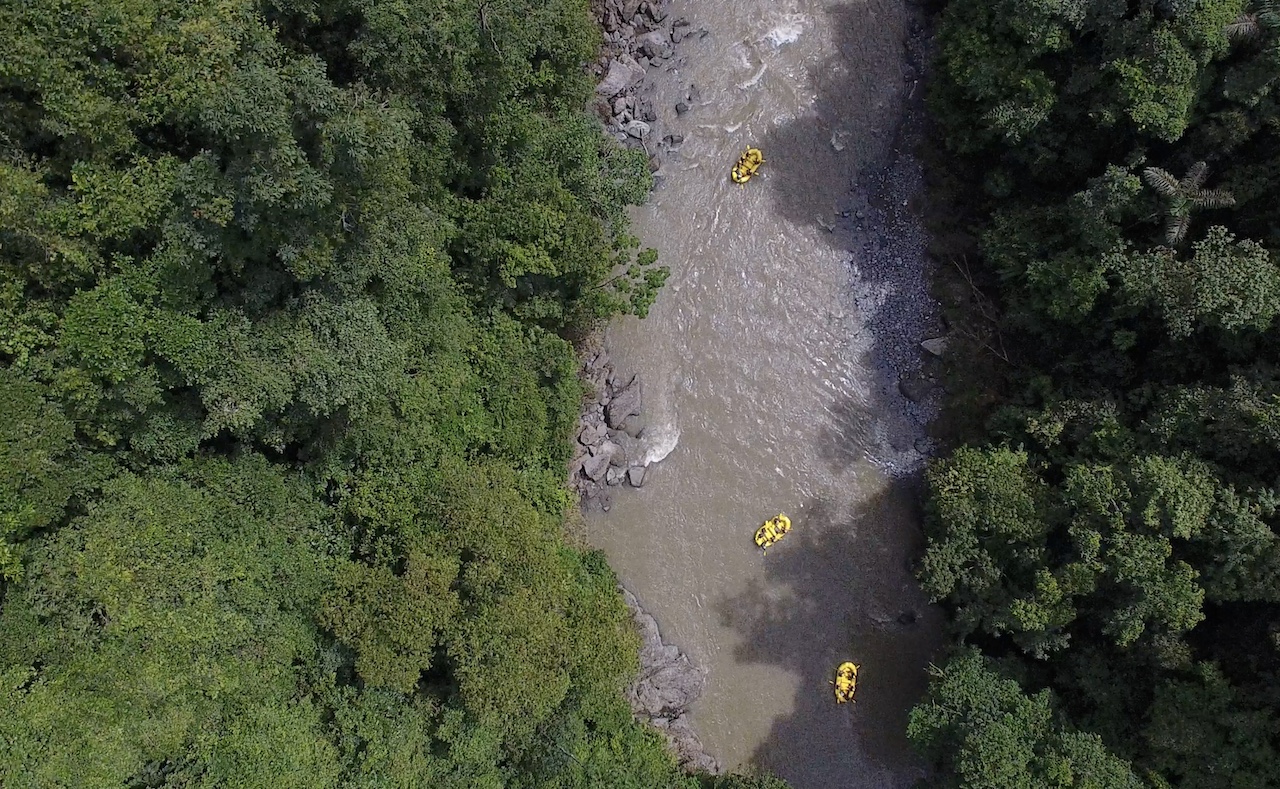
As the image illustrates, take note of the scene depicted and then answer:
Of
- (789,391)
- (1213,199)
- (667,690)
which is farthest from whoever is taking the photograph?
(789,391)

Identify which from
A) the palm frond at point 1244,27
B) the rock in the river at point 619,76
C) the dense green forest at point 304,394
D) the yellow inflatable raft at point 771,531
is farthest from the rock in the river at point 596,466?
the palm frond at point 1244,27

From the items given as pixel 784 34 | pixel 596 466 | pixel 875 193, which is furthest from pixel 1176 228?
pixel 596 466

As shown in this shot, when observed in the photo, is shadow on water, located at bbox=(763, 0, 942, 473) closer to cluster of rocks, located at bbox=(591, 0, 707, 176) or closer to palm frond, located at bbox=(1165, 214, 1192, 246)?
cluster of rocks, located at bbox=(591, 0, 707, 176)

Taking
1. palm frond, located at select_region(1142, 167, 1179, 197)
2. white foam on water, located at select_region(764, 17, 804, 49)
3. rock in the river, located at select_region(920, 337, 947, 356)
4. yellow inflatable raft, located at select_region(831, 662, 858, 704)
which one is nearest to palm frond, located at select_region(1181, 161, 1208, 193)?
palm frond, located at select_region(1142, 167, 1179, 197)

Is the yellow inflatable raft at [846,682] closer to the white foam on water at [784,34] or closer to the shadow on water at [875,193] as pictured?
the shadow on water at [875,193]

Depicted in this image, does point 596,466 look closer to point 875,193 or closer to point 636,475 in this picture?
point 636,475

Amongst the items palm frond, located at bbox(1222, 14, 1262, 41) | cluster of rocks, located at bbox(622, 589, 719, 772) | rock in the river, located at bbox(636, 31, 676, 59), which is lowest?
cluster of rocks, located at bbox(622, 589, 719, 772)

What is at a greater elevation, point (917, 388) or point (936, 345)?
point (936, 345)
